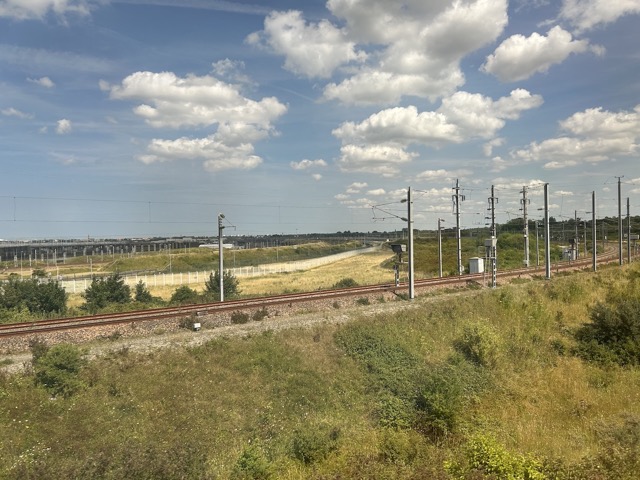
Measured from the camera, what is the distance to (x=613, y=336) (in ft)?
77.0

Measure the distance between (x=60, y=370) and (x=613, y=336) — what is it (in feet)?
83.5

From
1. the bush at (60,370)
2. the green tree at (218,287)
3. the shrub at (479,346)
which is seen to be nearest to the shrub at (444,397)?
the shrub at (479,346)

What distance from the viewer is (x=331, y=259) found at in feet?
376

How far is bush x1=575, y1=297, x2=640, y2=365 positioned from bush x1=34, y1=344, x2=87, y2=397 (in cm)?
2325

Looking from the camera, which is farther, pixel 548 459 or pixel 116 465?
pixel 116 465

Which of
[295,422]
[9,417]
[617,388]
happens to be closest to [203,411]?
[295,422]

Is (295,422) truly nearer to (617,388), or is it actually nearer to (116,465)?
(116,465)

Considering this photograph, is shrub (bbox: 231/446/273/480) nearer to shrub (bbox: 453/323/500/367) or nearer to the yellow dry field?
shrub (bbox: 453/323/500/367)

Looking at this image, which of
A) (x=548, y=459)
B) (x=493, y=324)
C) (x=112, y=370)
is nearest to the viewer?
(x=548, y=459)

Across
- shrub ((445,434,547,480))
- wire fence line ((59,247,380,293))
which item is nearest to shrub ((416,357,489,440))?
shrub ((445,434,547,480))

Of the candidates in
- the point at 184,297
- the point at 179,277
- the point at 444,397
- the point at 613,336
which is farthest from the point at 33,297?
the point at 613,336

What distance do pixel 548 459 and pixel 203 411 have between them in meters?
11.1

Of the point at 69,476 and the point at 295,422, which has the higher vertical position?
the point at 69,476

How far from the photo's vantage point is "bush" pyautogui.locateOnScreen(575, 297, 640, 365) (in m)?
22.1
